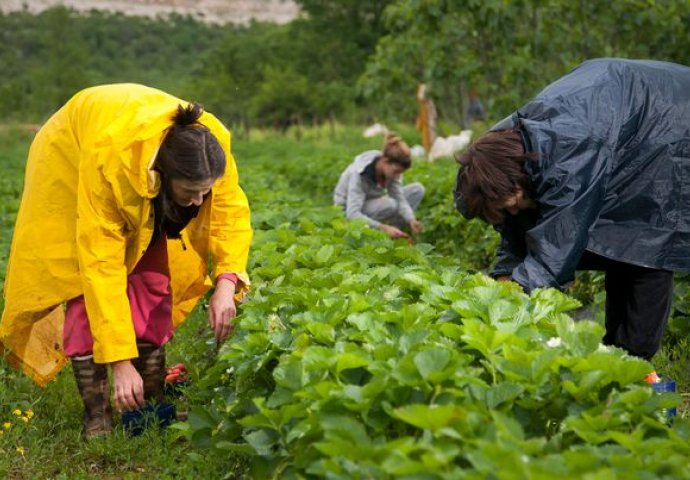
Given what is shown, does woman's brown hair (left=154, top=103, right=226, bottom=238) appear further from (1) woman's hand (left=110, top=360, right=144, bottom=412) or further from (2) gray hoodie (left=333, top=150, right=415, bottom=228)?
(2) gray hoodie (left=333, top=150, right=415, bottom=228)

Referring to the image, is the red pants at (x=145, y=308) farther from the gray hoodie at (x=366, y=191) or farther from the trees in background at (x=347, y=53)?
the trees in background at (x=347, y=53)

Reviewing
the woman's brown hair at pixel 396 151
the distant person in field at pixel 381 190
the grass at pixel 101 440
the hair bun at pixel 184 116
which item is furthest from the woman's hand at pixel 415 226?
the hair bun at pixel 184 116

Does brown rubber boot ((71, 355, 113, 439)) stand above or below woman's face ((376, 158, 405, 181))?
above

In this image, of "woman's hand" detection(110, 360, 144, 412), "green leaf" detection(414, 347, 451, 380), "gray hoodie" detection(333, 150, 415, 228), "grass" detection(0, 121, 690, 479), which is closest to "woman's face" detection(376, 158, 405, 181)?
"gray hoodie" detection(333, 150, 415, 228)

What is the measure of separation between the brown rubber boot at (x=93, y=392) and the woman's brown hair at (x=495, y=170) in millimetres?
1635

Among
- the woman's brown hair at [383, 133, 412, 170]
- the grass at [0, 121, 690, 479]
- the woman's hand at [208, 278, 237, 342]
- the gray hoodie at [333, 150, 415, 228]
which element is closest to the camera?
the grass at [0, 121, 690, 479]

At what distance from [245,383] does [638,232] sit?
1.62 metres

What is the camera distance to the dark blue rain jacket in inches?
134

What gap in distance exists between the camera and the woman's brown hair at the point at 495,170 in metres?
3.46

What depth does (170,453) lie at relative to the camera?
372 cm

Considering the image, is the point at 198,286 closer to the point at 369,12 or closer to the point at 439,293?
the point at 439,293

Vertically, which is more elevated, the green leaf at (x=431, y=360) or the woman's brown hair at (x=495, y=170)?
the woman's brown hair at (x=495, y=170)

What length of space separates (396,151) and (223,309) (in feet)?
12.6

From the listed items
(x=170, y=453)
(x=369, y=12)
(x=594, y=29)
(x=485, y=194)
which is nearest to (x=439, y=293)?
(x=485, y=194)
